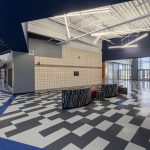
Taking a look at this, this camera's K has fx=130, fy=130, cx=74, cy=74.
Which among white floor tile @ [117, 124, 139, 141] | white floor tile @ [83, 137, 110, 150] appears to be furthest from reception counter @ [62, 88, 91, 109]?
white floor tile @ [83, 137, 110, 150]

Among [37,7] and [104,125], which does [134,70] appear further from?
[37,7]

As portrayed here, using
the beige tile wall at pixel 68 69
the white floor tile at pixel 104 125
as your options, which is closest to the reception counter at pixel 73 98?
the white floor tile at pixel 104 125

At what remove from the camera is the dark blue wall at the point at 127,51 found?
10857 mm

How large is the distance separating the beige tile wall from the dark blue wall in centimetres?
88

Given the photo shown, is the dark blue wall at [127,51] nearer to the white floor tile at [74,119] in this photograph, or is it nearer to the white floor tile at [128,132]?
the white floor tile at [128,132]

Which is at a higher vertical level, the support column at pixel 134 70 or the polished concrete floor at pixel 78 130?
the support column at pixel 134 70

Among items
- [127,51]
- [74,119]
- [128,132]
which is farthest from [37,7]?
[127,51]

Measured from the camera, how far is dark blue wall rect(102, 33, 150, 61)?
10857 millimetres

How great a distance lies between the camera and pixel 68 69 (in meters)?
10.1

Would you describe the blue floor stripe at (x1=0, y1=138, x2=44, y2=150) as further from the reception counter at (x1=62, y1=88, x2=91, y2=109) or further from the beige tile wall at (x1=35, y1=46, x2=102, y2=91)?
the beige tile wall at (x1=35, y1=46, x2=102, y2=91)

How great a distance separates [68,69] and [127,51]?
5.86 metres

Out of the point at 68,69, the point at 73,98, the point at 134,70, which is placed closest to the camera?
the point at 73,98

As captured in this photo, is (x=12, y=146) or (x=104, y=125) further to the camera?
(x=104, y=125)

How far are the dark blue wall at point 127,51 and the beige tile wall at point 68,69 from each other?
0.88m
